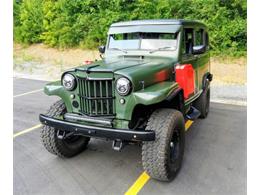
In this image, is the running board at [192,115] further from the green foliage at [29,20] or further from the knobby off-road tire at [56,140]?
the green foliage at [29,20]

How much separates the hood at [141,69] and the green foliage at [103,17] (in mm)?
8375

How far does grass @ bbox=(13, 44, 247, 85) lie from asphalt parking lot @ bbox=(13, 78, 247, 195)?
518 centimetres

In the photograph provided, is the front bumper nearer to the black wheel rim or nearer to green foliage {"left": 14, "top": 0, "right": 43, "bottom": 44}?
the black wheel rim

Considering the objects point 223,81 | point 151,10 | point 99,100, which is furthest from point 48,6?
point 99,100

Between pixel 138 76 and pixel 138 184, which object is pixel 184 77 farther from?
pixel 138 184

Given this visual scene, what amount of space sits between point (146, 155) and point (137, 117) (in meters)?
0.54

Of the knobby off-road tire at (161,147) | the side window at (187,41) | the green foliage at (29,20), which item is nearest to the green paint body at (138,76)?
the side window at (187,41)

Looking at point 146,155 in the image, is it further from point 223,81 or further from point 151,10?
point 151,10

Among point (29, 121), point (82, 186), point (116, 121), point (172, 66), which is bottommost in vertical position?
point (82, 186)

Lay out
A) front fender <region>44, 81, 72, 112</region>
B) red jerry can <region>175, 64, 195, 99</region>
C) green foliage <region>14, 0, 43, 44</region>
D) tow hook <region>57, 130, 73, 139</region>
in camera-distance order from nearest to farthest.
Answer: front fender <region>44, 81, 72, 112</region>, tow hook <region>57, 130, 73, 139</region>, red jerry can <region>175, 64, 195, 99</region>, green foliage <region>14, 0, 43, 44</region>

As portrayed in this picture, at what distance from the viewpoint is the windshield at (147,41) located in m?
4.29

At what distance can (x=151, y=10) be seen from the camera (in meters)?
12.7

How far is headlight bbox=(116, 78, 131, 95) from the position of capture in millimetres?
3217

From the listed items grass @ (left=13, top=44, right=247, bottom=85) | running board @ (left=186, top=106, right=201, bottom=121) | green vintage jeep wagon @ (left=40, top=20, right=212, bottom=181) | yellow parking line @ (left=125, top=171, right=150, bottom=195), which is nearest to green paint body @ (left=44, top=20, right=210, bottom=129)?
green vintage jeep wagon @ (left=40, top=20, right=212, bottom=181)
